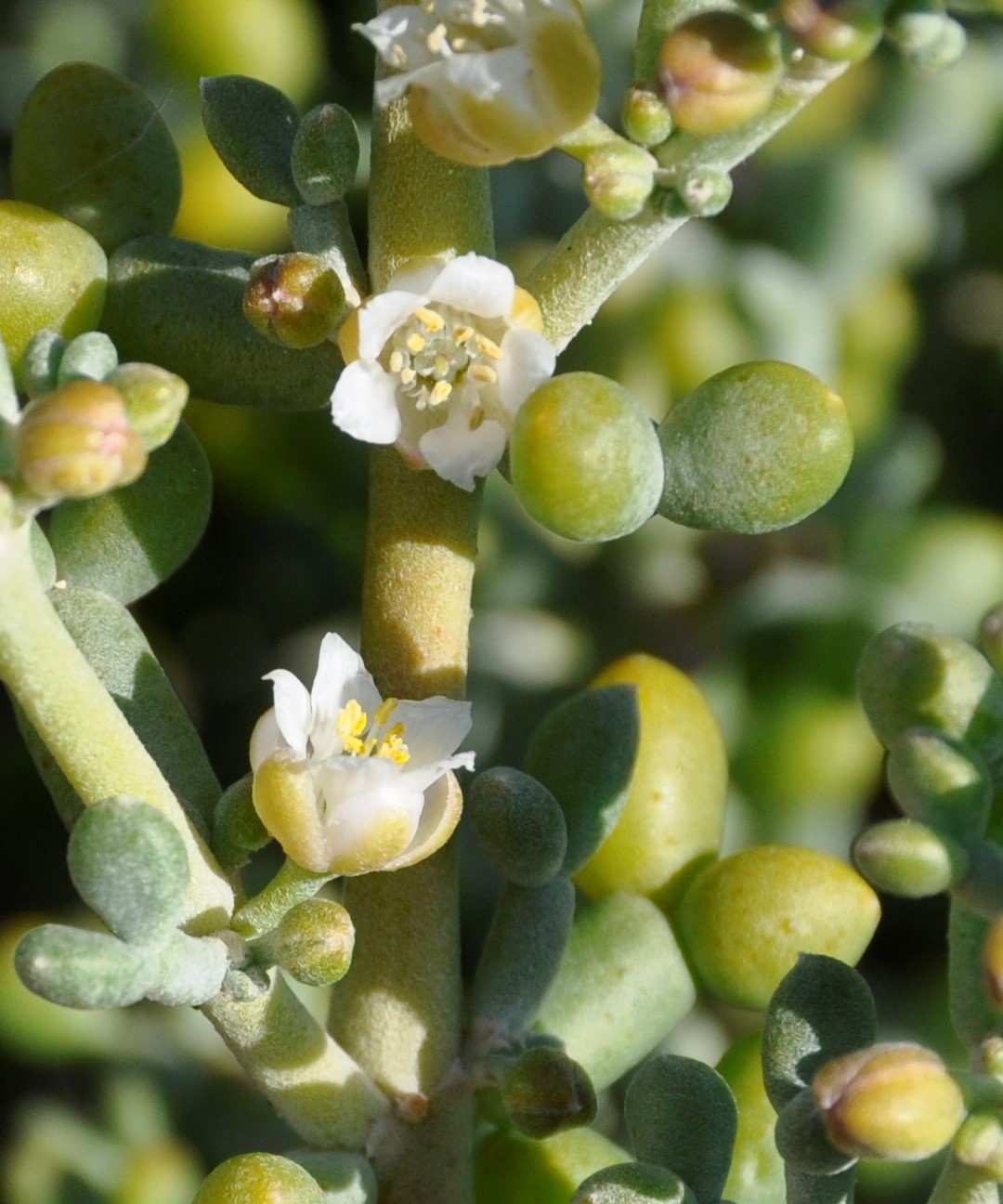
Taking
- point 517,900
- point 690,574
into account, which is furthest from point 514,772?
point 690,574

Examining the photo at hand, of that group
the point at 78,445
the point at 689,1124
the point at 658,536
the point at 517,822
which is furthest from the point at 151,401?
the point at 658,536

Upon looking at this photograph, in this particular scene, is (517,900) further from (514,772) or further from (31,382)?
(31,382)

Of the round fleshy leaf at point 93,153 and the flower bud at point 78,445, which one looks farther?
the round fleshy leaf at point 93,153

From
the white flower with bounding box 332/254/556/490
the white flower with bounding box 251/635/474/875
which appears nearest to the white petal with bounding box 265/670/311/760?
the white flower with bounding box 251/635/474/875

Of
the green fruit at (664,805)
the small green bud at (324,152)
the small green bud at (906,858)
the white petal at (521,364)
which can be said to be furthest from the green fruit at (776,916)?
the small green bud at (324,152)

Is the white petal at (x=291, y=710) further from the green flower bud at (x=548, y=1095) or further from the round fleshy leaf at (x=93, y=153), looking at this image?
the round fleshy leaf at (x=93, y=153)
